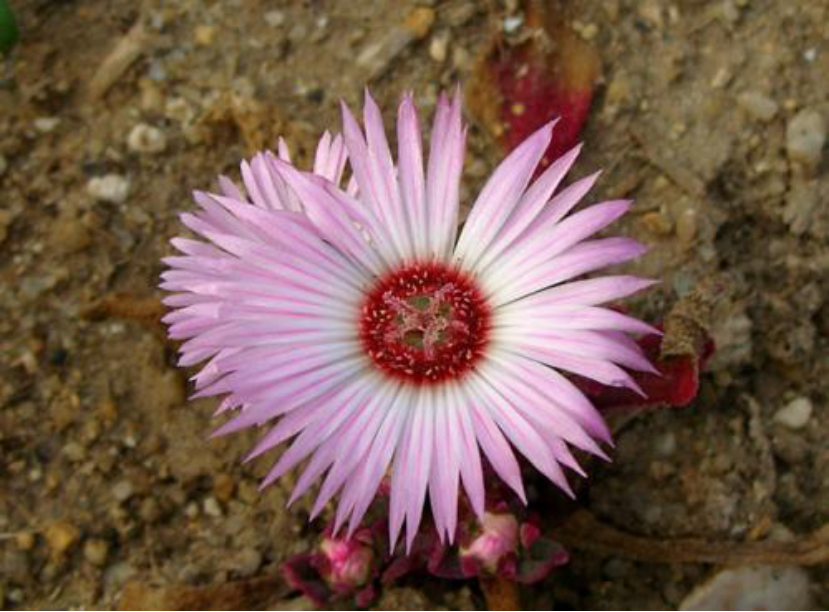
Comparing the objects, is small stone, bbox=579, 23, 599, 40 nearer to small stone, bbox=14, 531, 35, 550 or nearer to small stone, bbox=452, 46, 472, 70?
small stone, bbox=452, 46, 472, 70

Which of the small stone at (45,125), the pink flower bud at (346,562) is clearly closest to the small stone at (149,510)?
the pink flower bud at (346,562)

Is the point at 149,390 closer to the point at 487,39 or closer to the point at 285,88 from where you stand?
the point at 285,88

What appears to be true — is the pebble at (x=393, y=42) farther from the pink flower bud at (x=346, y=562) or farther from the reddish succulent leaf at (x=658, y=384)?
the pink flower bud at (x=346, y=562)

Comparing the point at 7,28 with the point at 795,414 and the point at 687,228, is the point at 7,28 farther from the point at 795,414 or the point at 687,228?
the point at 795,414

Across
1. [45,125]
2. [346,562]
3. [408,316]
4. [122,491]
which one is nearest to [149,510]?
[122,491]

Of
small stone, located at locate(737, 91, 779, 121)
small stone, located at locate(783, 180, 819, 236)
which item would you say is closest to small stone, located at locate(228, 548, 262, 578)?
small stone, located at locate(783, 180, 819, 236)
